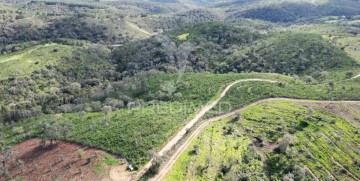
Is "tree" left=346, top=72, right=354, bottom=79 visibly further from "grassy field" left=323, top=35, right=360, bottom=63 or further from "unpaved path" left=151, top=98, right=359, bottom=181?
"unpaved path" left=151, top=98, right=359, bottom=181

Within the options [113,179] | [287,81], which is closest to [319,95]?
[287,81]

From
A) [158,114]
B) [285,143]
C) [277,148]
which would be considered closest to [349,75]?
[285,143]

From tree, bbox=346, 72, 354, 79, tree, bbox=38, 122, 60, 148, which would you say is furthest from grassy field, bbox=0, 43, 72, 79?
tree, bbox=346, 72, 354, 79

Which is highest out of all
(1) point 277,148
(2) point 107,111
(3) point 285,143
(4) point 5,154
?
(3) point 285,143

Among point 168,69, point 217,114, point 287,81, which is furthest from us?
point 168,69

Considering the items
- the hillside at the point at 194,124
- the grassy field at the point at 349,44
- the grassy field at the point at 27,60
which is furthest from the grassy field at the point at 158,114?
the grassy field at the point at 27,60

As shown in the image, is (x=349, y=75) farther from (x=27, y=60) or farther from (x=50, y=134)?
(x=27, y=60)

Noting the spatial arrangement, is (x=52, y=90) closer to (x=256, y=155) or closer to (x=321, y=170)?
(x=256, y=155)
